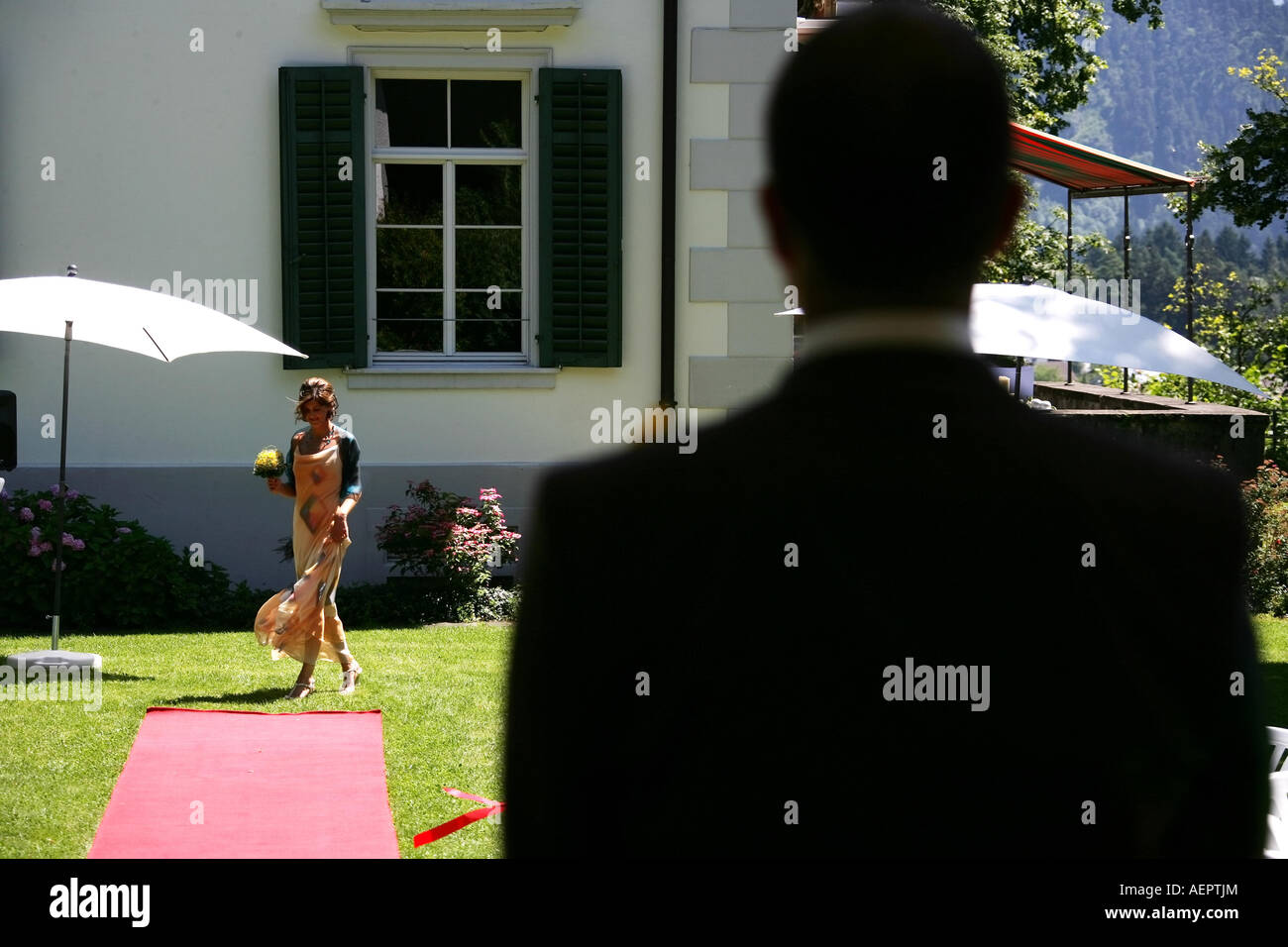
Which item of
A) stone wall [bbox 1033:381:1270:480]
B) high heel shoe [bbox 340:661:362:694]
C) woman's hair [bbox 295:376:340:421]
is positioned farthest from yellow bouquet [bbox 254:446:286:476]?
stone wall [bbox 1033:381:1270:480]

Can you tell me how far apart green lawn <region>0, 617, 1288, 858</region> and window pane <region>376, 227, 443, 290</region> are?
2830 millimetres

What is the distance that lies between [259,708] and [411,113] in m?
5.46

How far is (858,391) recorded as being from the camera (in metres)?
1.14

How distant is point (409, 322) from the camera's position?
39.4 ft

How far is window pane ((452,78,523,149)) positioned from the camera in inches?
468

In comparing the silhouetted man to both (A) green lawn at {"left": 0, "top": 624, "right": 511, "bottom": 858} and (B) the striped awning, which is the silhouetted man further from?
(B) the striped awning

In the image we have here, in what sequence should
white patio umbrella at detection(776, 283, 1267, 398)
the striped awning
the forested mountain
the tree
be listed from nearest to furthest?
1. white patio umbrella at detection(776, 283, 1267, 398)
2. the striped awning
3. the tree
4. the forested mountain

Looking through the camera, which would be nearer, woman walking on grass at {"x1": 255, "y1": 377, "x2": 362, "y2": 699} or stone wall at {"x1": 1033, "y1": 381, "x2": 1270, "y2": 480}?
woman walking on grass at {"x1": 255, "y1": 377, "x2": 362, "y2": 699}

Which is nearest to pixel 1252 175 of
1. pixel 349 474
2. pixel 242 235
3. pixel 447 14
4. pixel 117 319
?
pixel 447 14

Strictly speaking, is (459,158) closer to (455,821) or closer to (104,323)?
(104,323)

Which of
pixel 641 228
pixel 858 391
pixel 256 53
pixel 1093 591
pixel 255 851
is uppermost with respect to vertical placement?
pixel 256 53
